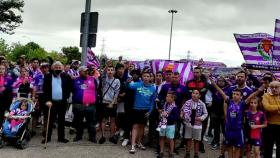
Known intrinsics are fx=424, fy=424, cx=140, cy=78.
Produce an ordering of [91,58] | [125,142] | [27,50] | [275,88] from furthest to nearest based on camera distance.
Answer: [27,50] < [91,58] < [125,142] < [275,88]

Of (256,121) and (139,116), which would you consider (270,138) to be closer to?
(256,121)

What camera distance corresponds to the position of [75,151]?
8.88 m

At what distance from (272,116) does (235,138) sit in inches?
32.9

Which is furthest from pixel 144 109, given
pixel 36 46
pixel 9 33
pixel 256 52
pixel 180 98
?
pixel 36 46

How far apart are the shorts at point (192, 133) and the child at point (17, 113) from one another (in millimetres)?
3505

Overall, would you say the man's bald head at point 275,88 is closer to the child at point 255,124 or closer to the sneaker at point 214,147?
the child at point 255,124

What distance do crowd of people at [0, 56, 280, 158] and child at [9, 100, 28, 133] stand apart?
415mm

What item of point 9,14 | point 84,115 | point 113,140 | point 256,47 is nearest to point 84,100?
point 84,115

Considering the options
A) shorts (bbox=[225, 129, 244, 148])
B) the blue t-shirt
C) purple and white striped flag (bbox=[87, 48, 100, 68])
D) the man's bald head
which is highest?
purple and white striped flag (bbox=[87, 48, 100, 68])

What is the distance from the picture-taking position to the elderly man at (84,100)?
993cm

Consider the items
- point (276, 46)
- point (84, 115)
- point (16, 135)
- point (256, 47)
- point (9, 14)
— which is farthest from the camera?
point (9, 14)

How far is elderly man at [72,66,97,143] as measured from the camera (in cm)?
993

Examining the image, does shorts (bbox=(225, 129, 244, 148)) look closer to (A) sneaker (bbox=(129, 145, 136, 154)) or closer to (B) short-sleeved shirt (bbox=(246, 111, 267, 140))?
(B) short-sleeved shirt (bbox=(246, 111, 267, 140))

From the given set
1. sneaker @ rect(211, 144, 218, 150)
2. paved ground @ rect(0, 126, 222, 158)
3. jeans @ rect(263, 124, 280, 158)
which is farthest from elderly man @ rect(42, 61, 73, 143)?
jeans @ rect(263, 124, 280, 158)
